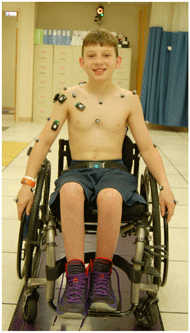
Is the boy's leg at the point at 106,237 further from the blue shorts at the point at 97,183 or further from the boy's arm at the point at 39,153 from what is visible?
the boy's arm at the point at 39,153

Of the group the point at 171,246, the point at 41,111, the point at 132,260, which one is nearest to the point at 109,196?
the point at 132,260

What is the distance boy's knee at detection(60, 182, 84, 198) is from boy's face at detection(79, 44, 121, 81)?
1.55 feet

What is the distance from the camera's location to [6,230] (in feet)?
7.07

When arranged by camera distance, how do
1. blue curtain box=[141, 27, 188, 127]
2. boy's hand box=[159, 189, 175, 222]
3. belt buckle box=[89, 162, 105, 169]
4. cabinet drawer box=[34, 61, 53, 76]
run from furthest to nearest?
cabinet drawer box=[34, 61, 53, 76] < blue curtain box=[141, 27, 188, 127] < belt buckle box=[89, 162, 105, 169] < boy's hand box=[159, 189, 175, 222]

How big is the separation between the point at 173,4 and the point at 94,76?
203 inches

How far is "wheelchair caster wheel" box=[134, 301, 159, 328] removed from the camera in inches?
52.0

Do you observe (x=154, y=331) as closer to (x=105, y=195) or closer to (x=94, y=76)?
(x=105, y=195)

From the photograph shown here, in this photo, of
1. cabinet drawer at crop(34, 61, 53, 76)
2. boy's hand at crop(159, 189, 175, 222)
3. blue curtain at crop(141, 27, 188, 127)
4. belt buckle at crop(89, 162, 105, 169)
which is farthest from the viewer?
cabinet drawer at crop(34, 61, 53, 76)

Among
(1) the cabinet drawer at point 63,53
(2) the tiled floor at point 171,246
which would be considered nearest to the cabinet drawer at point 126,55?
(1) the cabinet drawer at point 63,53

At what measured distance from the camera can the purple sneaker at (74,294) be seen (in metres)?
1.13

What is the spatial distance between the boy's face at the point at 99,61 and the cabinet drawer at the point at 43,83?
5642 mm

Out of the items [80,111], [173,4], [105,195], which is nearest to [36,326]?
[105,195]

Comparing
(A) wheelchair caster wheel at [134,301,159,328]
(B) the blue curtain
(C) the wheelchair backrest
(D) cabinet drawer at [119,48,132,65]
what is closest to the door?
(D) cabinet drawer at [119,48,132,65]

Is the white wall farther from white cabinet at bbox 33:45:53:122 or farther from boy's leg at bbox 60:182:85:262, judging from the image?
boy's leg at bbox 60:182:85:262
